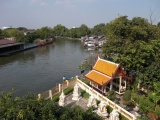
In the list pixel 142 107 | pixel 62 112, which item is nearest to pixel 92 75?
pixel 142 107

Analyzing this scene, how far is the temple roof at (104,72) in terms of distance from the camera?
17844 millimetres

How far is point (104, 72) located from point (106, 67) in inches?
20.6

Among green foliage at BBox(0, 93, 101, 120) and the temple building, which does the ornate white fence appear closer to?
the temple building

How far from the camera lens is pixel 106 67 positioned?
18969 millimetres

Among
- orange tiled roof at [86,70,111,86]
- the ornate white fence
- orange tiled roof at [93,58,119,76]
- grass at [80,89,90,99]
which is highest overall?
orange tiled roof at [93,58,119,76]

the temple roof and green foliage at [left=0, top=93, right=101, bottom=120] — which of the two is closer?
green foliage at [left=0, top=93, right=101, bottom=120]

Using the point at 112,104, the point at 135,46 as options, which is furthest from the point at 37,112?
the point at 135,46

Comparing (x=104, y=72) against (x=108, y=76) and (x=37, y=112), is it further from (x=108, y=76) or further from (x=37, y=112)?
(x=37, y=112)

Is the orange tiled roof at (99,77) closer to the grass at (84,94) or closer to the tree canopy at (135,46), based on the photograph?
the grass at (84,94)

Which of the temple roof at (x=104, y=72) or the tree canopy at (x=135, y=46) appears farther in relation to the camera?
the tree canopy at (x=135, y=46)

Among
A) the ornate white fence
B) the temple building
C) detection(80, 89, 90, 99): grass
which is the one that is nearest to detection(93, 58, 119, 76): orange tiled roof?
the temple building

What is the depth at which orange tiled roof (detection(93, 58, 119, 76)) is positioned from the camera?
1815 centimetres

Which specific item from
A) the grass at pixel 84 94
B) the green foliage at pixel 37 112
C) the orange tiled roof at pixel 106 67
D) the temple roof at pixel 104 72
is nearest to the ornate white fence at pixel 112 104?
the grass at pixel 84 94

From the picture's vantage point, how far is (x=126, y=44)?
62.7 ft
